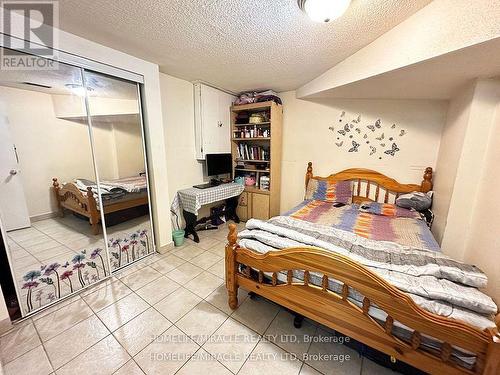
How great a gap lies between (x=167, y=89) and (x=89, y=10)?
1306mm

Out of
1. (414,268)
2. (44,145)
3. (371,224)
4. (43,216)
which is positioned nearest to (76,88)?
(44,145)

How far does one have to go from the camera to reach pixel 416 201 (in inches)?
93.8

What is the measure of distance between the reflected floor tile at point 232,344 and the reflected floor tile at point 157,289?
2.32 feet

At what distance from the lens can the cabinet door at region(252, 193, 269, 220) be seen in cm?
343

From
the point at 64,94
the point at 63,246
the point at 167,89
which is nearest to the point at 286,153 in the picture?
the point at 167,89

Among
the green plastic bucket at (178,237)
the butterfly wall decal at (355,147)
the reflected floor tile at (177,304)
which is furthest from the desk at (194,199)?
the butterfly wall decal at (355,147)

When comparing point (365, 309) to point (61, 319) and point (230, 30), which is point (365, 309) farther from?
point (61, 319)

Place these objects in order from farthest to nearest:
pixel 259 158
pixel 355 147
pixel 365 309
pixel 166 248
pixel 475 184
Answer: pixel 259 158
pixel 355 147
pixel 166 248
pixel 475 184
pixel 365 309

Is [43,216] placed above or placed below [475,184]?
below

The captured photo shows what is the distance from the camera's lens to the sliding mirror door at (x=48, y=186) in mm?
1527

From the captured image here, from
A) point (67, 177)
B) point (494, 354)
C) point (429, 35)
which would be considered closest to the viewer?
point (494, 354)

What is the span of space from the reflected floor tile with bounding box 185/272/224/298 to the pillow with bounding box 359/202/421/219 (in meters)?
2.00

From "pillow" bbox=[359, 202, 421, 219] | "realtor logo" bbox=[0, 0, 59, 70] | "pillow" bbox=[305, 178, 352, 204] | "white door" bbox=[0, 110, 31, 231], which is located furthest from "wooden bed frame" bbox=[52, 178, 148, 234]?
"pillow" bbox=[359, 202, 421, 219]

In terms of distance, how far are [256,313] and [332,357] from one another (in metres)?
0.63
